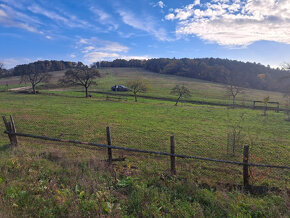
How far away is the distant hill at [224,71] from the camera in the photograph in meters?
88.0

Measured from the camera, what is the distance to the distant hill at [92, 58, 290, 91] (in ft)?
289

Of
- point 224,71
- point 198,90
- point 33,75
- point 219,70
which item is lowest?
point 198,90

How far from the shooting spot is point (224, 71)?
94.2 metres

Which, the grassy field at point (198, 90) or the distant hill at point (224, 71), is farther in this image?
the distant hill at point (224, 71)

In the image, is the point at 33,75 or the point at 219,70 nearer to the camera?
the point at 33,75

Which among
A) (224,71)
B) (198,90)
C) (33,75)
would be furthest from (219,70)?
(33,75)

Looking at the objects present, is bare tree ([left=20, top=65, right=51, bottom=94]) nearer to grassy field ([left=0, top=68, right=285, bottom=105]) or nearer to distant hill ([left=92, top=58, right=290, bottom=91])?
grassy field ([left=0, top=68, right=285, bottom=105])

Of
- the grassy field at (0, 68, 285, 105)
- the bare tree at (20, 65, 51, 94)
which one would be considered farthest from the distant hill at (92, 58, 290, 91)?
the bare tree at (20, 65, 51, 94)

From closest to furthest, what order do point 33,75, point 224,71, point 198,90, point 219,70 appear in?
point 33,75 < point 198,90 < point 224,71 < point 219,70

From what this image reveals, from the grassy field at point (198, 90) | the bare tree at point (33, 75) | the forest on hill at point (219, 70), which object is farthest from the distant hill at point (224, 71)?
the bare tree at point (33, 75)

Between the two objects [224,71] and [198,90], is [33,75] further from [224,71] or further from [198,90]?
[224,71]

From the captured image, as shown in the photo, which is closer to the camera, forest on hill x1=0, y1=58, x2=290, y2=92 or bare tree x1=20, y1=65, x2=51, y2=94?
bare tree x1=20, y1=65, x2=51, y2=94

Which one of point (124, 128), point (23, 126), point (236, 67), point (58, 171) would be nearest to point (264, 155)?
point (124, 128)

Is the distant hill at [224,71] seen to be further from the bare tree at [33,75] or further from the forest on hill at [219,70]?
the bare tree at [33,75]
